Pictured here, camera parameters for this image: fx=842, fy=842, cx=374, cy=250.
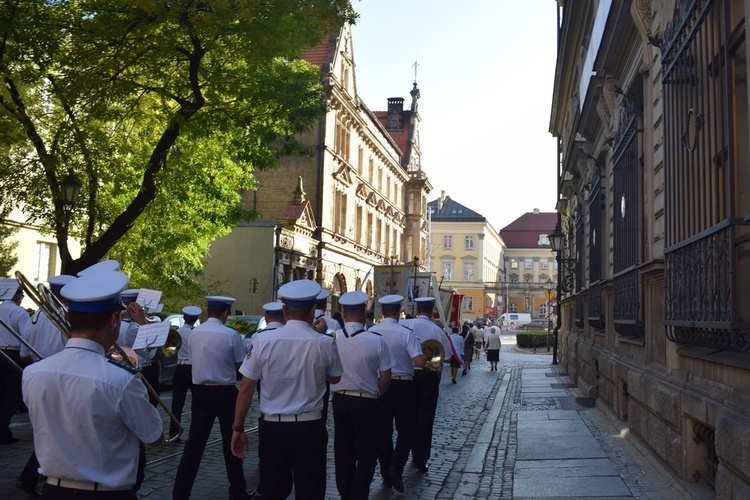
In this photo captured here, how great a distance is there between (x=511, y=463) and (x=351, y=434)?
3.81 metres

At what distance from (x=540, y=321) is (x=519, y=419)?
239 feet

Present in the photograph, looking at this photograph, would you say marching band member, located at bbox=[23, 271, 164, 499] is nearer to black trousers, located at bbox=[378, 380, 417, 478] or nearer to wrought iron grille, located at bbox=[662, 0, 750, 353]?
wrought iron grille, located at bbox=[662, 0, 750, 353]

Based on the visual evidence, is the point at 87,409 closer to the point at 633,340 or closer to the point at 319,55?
the point at 633,340

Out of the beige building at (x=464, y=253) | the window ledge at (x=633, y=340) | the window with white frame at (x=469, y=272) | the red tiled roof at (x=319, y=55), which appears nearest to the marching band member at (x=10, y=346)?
the window ledge at (x=633, y=340)

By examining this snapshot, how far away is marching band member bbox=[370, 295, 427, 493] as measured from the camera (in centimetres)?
→ 886

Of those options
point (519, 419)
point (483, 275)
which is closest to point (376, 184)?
point (519, 419)

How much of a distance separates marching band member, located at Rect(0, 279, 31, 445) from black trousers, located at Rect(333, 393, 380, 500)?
4821 millimetres

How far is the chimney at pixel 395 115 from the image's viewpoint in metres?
71.9

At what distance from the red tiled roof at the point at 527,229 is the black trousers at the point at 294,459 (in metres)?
126

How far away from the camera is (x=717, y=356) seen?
689 centimetres

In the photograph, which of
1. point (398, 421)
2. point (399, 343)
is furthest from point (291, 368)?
point (398, 421)

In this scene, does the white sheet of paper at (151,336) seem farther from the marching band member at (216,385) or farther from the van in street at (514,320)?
the van in street at (514,320)

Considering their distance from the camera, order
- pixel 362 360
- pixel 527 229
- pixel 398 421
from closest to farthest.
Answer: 1. pixel 362 360
2. pixel 398 421
3. pixel 527 229

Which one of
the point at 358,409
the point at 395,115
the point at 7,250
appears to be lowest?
the point at 358,409
